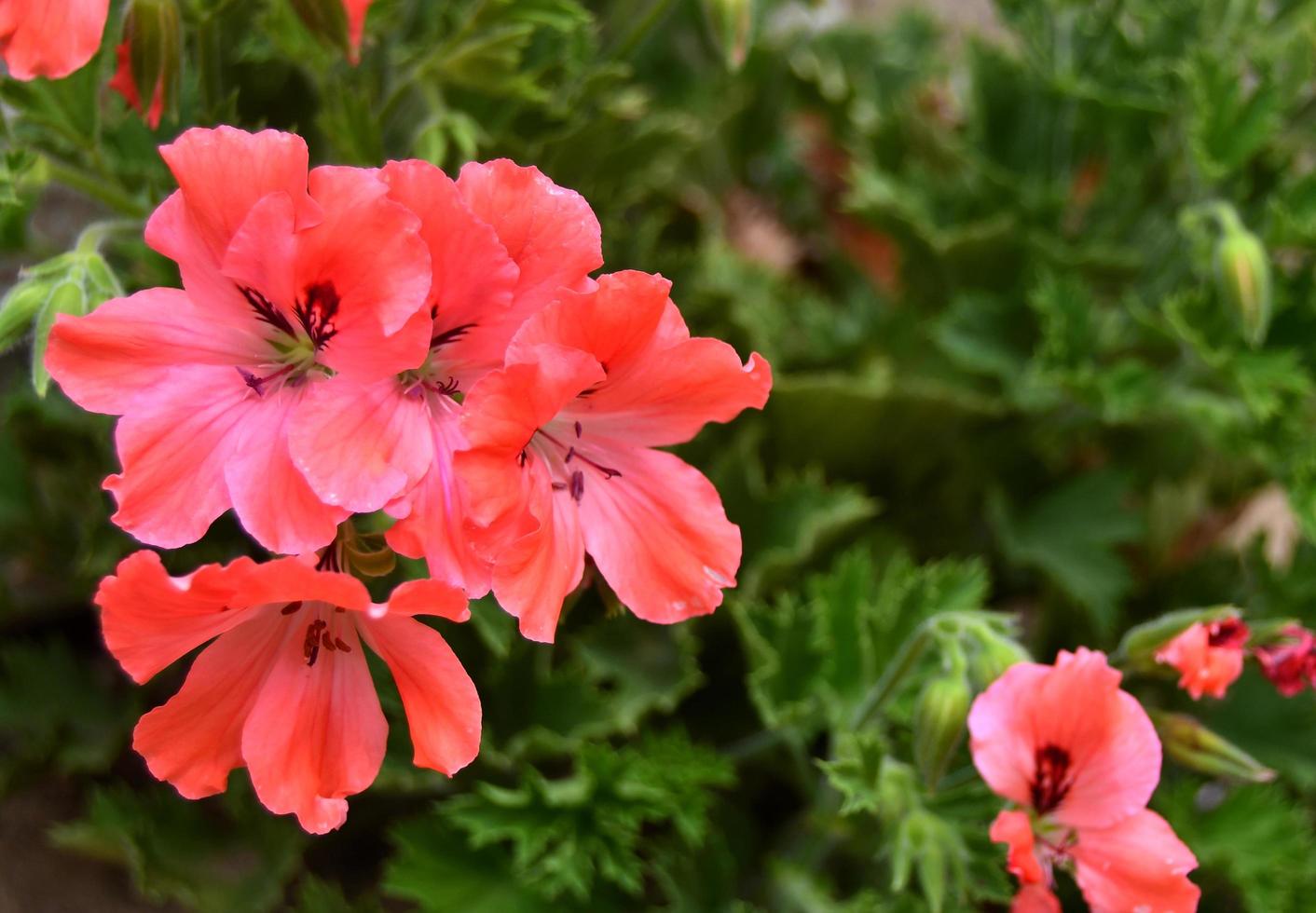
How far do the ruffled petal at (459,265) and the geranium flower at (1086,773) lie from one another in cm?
46

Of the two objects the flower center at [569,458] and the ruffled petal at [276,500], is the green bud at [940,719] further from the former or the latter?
the ruffled petal at [276,500]

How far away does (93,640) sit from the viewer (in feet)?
5.62

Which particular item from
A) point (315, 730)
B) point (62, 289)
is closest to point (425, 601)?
point (315, 730)

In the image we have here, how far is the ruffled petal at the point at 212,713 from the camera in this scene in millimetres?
833

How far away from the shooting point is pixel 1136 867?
970 mm

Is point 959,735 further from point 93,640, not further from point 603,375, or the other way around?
point 93,640

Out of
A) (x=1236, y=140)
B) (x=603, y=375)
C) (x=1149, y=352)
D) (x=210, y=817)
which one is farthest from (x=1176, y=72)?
(x=210, y=817)

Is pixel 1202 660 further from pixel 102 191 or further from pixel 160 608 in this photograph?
pixel 102 191

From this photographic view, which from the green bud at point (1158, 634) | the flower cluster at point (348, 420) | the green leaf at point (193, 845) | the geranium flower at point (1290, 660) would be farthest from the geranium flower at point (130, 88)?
the geranium flower at point (1290, 660)

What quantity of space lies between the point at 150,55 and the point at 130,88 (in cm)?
5

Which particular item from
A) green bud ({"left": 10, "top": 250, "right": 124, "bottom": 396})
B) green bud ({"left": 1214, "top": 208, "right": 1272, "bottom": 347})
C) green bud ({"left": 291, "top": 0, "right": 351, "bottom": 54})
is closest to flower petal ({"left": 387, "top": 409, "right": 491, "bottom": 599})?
green bud ({"left": 10, "top": 250, "right": 124, "bottom": 396})

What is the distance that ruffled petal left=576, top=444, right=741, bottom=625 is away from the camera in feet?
Result: 2.90

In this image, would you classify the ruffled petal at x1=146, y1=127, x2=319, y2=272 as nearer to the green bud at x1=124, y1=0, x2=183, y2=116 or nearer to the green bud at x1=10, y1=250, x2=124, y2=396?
the green bud at x1=10, y1=250, x2=124, y2=396

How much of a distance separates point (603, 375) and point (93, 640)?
3.90ft
